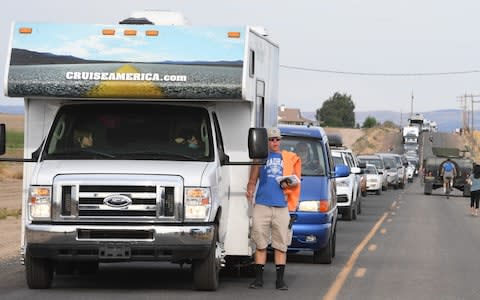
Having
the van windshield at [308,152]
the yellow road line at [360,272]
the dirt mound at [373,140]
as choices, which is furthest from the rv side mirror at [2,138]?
the dirt mound at [373,140]

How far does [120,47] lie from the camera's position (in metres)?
12.5

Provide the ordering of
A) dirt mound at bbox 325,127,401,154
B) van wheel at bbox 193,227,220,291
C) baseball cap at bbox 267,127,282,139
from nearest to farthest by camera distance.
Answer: van wheel at bbox 193,227,220,291, baseball cap at bbox 267,127,282,139, dirt mound at bbox 325,127,401,154

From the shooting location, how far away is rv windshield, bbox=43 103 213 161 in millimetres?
12828

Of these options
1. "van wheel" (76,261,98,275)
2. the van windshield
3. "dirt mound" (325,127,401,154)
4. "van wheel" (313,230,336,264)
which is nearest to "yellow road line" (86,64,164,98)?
"van wheel" (76,261,98,275)

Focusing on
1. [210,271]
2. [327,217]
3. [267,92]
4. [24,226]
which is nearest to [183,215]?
[210,271]

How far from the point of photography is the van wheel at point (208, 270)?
12297mm

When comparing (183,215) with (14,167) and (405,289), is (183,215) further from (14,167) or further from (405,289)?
(14,167)

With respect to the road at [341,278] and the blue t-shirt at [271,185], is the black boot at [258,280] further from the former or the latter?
→ the blue t-shirt at [271,185]

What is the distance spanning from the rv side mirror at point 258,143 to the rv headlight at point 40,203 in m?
→ 2.21

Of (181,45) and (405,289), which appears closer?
(181,45)

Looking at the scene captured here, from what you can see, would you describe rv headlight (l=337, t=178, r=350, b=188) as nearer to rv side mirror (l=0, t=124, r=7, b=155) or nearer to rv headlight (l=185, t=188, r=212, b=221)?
rv headlight (l=185, t=188, r=212, b=221)

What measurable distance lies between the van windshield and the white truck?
14.6ft

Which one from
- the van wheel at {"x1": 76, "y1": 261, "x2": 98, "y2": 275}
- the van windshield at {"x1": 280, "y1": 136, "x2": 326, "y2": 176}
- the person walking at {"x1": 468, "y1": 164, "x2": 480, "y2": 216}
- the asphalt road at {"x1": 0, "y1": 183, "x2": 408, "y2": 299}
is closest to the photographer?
the asphalt road at {"x1": 0, "y1": 183, "x2": 408, "y2": 299}

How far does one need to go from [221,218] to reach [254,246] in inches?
38.9
